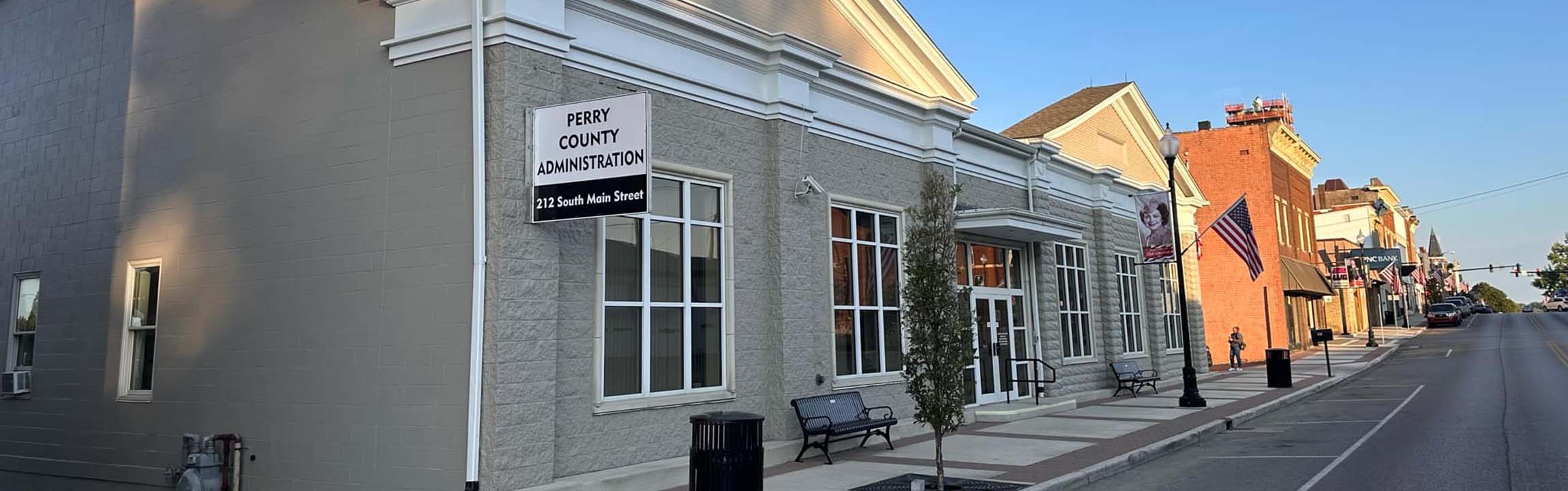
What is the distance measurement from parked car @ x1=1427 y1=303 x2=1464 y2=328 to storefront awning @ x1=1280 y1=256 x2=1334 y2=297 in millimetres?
14469

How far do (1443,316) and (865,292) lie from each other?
6015cm

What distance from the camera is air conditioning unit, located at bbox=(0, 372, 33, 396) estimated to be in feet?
41.4

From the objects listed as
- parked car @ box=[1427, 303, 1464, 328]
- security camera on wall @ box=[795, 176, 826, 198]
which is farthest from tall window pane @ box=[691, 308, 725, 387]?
parked car @ box=[1427, 303, 1464, 328]

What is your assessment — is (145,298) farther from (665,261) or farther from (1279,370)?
(1279,370)

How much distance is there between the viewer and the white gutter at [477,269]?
8.60 meters

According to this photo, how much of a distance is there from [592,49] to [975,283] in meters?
9.84

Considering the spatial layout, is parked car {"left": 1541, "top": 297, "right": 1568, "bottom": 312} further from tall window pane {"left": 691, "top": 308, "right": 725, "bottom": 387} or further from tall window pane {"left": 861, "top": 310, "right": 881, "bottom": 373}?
tall window pane {"left": 691, "top": 308, "right": 725, "bottom": 387}

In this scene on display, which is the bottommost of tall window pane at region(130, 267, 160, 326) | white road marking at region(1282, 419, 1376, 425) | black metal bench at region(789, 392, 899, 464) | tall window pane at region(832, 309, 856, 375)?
white road marking at region(1282, 419, 1376, 425)

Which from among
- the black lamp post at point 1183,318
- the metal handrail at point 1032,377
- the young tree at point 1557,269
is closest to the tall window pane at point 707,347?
the metal handrail at point 1032,377

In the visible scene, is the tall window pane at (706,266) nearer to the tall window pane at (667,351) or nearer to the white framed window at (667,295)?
the white framed window at (667,295)

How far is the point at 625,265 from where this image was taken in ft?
34.7

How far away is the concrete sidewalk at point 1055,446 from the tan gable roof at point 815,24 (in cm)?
575

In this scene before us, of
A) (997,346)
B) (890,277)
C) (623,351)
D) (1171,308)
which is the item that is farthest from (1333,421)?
(623,351)

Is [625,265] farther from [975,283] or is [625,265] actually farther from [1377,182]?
[1377,182]
